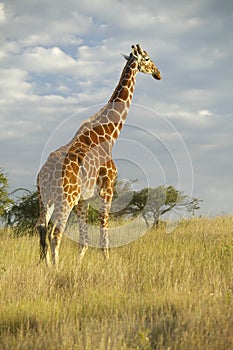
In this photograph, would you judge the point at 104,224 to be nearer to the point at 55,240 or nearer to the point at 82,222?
the point at 82,222

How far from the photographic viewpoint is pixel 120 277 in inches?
335

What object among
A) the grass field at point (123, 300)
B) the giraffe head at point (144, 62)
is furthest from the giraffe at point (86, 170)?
the grass field at point (123, 300)

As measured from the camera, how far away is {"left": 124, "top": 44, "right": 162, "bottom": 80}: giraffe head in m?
11.4

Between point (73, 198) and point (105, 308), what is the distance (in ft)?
11.6

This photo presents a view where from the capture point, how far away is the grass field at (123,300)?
211 inches

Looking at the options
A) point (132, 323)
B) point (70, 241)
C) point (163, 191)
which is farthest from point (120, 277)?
point (163, 191)

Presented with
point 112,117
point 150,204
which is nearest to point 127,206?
point 150,204

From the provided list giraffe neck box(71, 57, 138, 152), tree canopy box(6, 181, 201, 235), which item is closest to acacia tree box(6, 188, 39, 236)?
tree canopy box(6, 181, 201, 235)

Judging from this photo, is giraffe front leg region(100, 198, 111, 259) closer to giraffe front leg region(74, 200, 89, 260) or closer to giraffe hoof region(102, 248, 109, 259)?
giraffe hoof region(102, 248, 109, 259)

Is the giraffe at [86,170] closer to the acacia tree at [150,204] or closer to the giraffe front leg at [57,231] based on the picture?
the giraffe front leg at [57,231]

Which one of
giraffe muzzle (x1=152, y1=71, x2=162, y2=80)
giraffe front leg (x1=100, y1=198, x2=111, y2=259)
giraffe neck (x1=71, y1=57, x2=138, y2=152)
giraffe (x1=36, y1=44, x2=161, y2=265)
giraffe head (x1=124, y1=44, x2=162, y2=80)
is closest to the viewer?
giraffe (x1=36, y1=44, x2=161, y2=265)

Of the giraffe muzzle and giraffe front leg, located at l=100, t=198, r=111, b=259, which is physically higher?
the giraffe muzzle

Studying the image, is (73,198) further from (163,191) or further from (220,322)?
(163,191)

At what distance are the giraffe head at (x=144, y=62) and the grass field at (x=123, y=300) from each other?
3.87 meters
